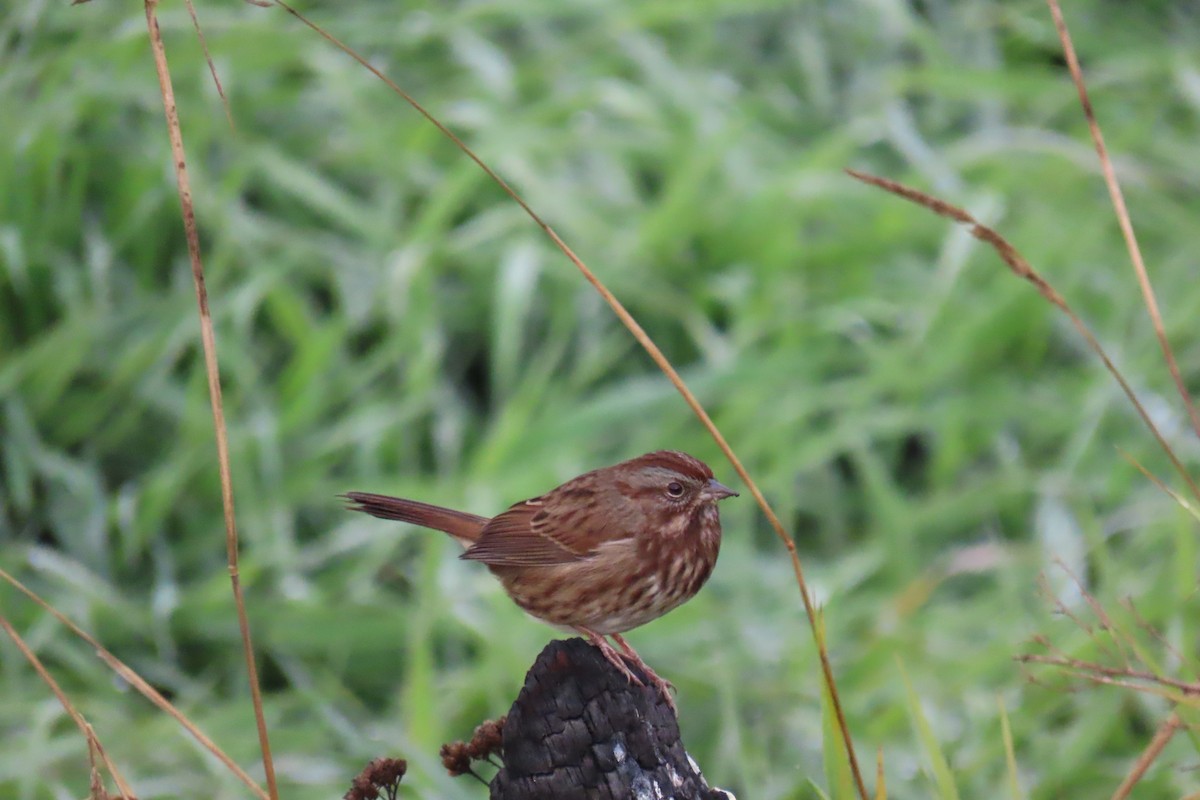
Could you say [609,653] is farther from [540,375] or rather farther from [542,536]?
[540,375]

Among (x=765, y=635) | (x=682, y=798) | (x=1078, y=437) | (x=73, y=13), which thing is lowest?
(x=682, y=798)

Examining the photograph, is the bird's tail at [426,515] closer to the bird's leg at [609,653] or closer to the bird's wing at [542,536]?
the bird's wing at [542,536]

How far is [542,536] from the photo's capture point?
234cm

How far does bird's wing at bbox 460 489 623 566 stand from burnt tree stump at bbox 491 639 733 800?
2.38 ft

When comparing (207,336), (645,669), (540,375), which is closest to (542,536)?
(645,669)

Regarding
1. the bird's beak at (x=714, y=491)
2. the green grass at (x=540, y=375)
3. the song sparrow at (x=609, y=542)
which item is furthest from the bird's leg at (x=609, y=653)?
the green grass at (x=540, y=375)

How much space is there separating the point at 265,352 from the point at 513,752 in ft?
8.93

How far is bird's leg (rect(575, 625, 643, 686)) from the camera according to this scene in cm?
176

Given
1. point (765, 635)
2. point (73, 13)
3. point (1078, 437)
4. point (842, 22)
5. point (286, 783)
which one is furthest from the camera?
point (842, 22)

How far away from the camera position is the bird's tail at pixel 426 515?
2270 millimetres

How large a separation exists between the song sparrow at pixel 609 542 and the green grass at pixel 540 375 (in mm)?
733

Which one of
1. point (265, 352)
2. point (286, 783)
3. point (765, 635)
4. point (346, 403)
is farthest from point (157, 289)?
point (765, 635)

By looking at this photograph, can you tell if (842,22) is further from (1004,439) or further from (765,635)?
(765,635)

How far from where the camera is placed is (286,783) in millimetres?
3129
